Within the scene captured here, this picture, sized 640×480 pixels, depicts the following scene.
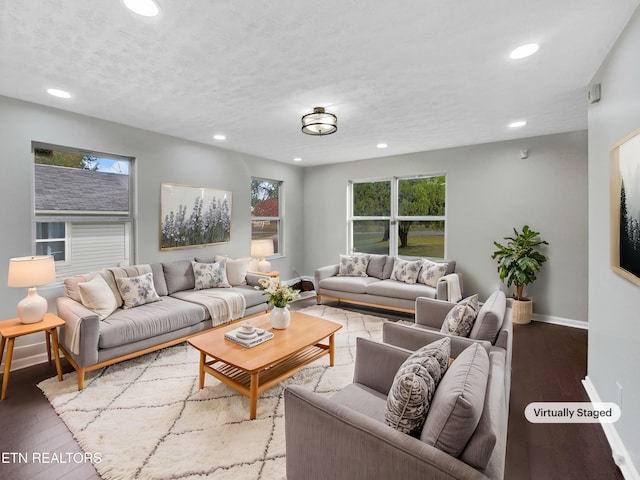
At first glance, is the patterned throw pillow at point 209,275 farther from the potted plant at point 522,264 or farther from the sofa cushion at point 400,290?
Answer: the potted plant at point 522,264

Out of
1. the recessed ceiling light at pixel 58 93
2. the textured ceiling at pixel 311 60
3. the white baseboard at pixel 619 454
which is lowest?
the white baseboard at pixel 619 454

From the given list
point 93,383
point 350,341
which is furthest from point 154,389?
point 350,341

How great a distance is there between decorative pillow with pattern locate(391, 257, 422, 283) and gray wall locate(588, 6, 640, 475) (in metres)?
2.47

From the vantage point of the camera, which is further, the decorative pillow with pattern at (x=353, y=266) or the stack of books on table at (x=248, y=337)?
the decorative pillow with pattern at (x=353, y=266)

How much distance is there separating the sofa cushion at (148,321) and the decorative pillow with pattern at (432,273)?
3185 mm

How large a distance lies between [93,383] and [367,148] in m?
4.57

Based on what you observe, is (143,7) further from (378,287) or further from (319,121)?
(378,287)

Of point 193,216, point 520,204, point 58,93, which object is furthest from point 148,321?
point 520,204

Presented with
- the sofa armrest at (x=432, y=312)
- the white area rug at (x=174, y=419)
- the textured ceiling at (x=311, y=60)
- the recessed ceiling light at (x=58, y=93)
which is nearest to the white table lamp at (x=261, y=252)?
the textured ceiling at (x=311, y=60)

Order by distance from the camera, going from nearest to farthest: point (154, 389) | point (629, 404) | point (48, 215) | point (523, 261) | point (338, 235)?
point (629, 404), point (154, 389), point (48, 215), point (523, 261), point (338, 235)

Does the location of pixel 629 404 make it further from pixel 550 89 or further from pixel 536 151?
pixel 536 151

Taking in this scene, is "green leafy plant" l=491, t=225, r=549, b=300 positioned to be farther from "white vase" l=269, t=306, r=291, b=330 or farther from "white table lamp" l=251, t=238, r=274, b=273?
"white table lamp" l=251, t=238, r=274, b=273

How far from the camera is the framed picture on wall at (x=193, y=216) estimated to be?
4387 millimetres

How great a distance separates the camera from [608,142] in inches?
85.4
